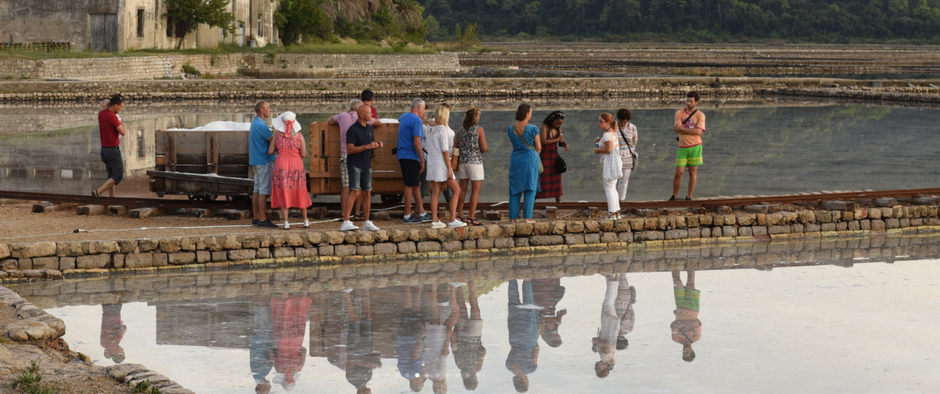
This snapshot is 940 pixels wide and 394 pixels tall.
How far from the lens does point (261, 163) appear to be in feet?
38.2

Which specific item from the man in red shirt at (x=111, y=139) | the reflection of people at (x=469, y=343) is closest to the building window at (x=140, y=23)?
the man in red shirt at (x=111, y=139)

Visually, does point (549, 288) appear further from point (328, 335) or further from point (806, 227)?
point (806, 227)

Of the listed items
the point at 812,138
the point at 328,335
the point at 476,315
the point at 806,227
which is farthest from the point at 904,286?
the point at 812,138

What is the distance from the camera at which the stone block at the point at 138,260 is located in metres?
10.3

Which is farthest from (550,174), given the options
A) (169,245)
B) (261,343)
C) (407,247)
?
(261,343)

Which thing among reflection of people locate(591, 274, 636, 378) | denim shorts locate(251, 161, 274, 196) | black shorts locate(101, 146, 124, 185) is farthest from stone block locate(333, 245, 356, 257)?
black shorts locate(101, 146, 124, 185)

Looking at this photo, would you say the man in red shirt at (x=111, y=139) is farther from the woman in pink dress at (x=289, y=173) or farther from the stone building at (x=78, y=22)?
the stone building at (x=78, y=22)

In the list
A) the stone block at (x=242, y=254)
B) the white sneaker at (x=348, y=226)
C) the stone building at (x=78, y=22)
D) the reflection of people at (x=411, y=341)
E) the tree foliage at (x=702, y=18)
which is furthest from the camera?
the tree foliage at (x=702, y=18)

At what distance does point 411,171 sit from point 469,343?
3.93m

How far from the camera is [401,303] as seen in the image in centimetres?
932

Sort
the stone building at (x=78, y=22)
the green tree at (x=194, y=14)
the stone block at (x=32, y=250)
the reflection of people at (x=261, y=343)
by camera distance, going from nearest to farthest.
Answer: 1. the reflection of people at (x=261, y=343)
2. the stone block at (x=32, y=250)
3. the stone building at (x=78, y=22)
4. the green tree at (x=194, y=14)

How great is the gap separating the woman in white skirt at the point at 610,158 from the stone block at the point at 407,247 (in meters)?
2.33

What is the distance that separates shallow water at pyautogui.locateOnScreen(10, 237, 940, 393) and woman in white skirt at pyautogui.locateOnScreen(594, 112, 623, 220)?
72 centimetres

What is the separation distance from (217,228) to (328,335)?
3.77 meters
